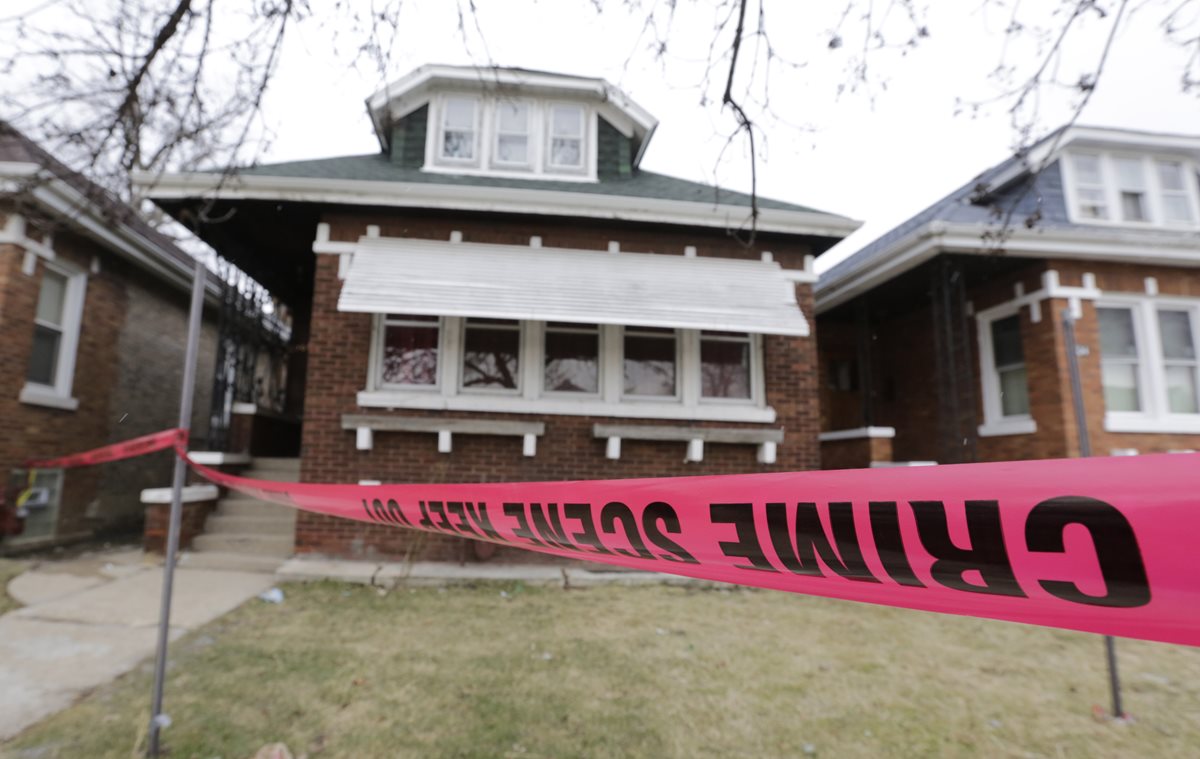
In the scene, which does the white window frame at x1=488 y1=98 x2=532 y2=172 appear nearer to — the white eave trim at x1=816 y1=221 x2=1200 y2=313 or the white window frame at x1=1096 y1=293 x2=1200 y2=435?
the white eave trim at x1=816 y1=221 x2=1200 y2=313

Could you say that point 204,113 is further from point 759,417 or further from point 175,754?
point 759,417

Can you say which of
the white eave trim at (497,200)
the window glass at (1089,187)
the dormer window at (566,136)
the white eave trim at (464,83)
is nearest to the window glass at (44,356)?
the white eave trim at (497,200)

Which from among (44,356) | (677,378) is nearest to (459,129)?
(677,378)

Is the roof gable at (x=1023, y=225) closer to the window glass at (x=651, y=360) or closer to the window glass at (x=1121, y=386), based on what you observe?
the window glass at (x=1121, y=386)

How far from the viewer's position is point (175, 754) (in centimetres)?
250

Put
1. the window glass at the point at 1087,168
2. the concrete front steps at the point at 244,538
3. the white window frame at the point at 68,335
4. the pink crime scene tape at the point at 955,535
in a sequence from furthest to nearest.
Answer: the window glass at the point at 1087,168 < the white window frame at the point at 68,335 < the concrete front steps at the point at 244,538 < the pink crime scene tape at the point at 955,535

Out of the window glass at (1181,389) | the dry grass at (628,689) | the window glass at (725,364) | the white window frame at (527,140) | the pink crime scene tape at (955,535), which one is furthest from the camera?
the white window frame at (527,140)

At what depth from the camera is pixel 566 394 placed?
679 centimetres

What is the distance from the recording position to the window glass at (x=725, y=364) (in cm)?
710

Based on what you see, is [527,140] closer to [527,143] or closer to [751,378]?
[527,143]

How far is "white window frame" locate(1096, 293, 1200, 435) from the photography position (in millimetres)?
7316

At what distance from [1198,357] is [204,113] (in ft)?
38.7

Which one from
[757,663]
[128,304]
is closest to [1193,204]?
[757,663]

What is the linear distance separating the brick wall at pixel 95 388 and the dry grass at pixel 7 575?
0.84m
